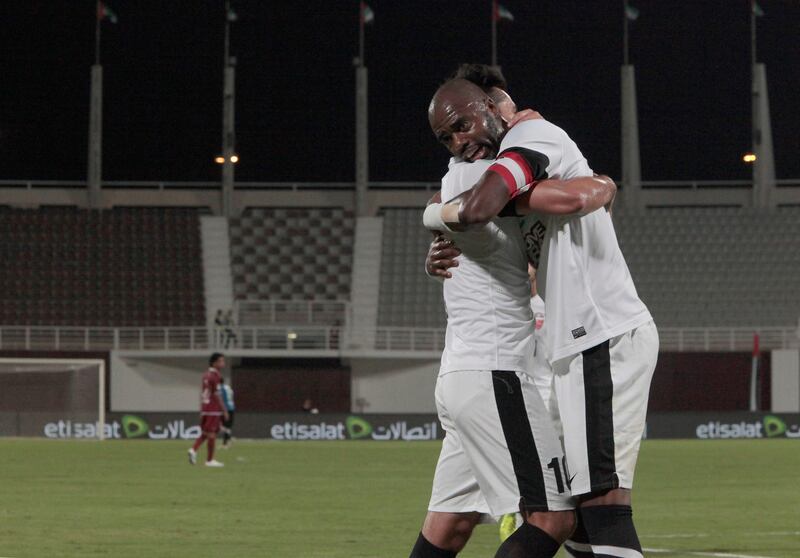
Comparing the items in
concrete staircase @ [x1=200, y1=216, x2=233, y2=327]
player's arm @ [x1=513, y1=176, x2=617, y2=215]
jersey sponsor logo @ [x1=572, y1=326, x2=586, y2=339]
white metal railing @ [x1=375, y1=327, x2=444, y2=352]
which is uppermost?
concrete staircase @ [x1=200, y1=216, x2=233, y2=327]

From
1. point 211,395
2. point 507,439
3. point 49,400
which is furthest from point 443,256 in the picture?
point 49,400

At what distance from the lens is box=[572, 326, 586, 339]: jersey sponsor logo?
500 centimetres


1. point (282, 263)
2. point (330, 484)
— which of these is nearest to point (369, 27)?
point (282, 263)

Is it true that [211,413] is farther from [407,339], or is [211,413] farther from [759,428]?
[407,339]

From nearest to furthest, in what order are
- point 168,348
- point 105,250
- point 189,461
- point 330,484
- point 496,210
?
1. point 496,210
2. point 330,484
3. point 189,461
4. point 168,348
5. point 105,250

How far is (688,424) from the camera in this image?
3472cm

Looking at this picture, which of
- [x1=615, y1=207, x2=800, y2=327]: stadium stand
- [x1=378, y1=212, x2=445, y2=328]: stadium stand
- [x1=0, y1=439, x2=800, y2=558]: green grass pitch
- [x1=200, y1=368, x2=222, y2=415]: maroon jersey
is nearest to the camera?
[x1=0, y1=439, x2=800, y2=558]: green grass pitch

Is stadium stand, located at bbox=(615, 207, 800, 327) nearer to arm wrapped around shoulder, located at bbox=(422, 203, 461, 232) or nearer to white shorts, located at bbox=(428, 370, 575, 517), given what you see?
white shorts, located at bbox=(428, 370, 575, 517)

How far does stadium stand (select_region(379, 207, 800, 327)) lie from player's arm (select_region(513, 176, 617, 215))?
39.0 metres

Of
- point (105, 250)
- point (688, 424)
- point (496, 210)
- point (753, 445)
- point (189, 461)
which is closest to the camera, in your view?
point (496, 210)

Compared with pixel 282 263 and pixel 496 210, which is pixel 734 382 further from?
pixel 496 210

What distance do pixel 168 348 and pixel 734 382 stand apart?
1728cm

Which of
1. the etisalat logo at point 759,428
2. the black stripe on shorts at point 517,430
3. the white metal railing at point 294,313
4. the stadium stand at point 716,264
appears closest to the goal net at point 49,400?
the white metal railing at point 294,313

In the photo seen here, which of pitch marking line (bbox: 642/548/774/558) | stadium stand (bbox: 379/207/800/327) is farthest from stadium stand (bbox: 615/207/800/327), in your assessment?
pitch marking line (bbox: 642/548/774/558)
